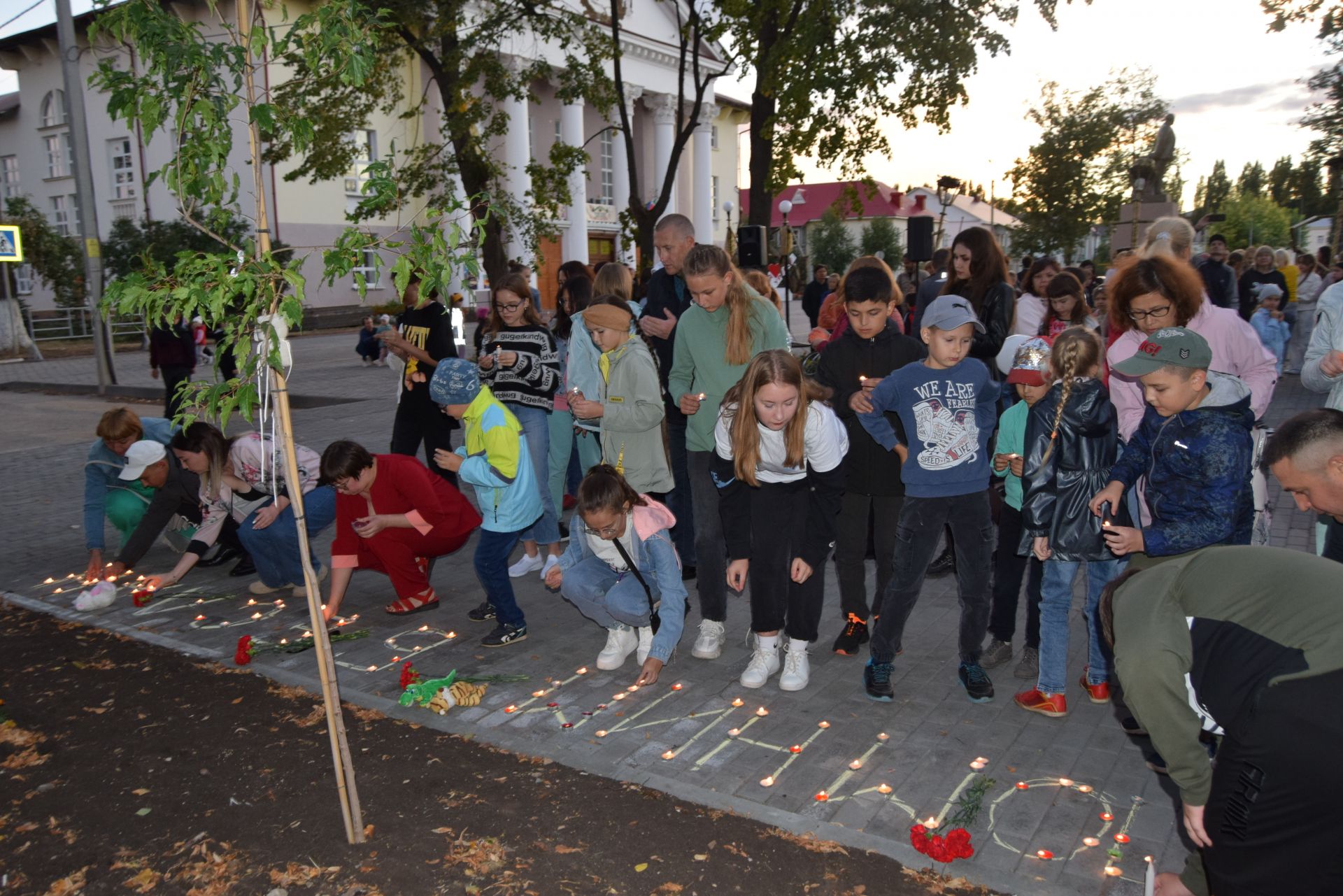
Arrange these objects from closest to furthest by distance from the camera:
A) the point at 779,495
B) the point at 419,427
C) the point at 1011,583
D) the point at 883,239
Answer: the point at 779,495 < the point at 1011,583 < the point at 419,427 < the point at 883,239

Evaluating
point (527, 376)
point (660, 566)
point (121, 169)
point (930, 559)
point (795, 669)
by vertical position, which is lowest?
point (795, 669)

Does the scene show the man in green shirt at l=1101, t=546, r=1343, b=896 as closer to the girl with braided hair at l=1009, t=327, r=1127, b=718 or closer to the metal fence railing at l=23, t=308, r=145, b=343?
the girl with braided hair at l=1009, t=327, r=1127, b=718

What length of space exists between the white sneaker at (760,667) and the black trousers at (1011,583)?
1076 millimetres

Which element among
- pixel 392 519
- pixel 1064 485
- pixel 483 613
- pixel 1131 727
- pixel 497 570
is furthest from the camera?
pixel 483 613

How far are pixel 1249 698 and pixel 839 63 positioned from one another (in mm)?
12553

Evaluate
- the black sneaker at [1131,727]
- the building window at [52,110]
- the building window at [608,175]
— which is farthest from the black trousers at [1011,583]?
the building window at [52,110]

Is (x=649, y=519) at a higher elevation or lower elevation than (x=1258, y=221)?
lower

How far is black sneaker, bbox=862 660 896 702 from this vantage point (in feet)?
14.7

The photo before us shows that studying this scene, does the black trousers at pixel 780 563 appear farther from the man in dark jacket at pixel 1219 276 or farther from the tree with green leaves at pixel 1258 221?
the tree with green leaves at pixel 1258 221

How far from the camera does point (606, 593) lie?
4.93m

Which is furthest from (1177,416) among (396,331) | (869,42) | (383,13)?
(869,42)

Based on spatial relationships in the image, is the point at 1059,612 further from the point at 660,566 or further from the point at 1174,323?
the point at 660,566

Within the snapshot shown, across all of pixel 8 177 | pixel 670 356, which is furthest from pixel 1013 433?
pixel 8 177

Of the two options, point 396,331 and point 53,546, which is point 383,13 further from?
point 53,546
